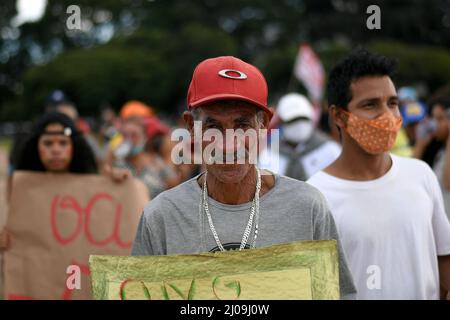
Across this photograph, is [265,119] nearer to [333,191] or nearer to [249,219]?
[249,219]

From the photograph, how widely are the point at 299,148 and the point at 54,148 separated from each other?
99.3 inches

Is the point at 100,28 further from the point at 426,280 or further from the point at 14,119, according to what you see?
the point at 426,280

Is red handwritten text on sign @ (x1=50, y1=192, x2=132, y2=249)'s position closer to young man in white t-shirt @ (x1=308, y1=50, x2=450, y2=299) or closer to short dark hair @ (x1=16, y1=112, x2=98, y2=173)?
short dark hair @ (x1=16, y1=112, x2=98, y2=173)

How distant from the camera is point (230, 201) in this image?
2.41 meters

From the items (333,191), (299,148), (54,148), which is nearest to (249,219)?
(333,191)

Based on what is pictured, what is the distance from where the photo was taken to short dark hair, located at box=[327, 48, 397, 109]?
3254 millimetres

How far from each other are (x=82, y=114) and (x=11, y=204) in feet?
166

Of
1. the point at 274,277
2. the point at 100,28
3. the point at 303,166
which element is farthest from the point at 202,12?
the point at 274,277

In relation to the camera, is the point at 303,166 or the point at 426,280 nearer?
the point at 426,280

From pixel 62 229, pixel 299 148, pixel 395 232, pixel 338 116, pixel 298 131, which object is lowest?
pixel 395 232
